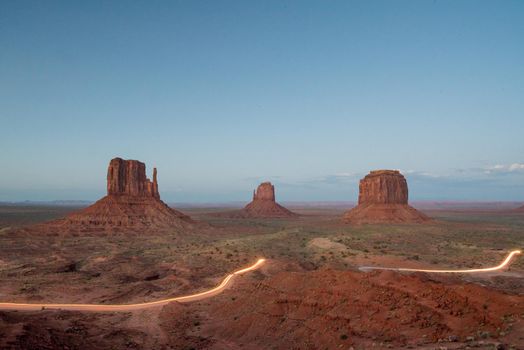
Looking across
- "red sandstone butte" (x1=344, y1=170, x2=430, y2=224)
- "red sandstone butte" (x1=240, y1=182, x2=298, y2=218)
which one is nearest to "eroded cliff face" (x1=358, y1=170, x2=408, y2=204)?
"red sandstone butte" (x1=344, y1=170, x2=430, y2=224)

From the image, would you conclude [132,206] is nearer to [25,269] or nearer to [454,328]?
[25,269]

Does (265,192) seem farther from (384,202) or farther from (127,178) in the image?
(127,178)

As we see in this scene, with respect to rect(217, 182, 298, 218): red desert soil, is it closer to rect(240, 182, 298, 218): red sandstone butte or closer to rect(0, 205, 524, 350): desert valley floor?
rect(240, 182, 298, 218): red sandstone butte

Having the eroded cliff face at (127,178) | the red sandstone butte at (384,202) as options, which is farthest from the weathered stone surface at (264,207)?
the eroded cliff face at (127,178)

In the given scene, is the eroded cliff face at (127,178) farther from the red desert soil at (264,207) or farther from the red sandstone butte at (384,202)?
the red desert soil at (264,207)

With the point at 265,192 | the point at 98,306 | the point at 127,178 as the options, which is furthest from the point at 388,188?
the point at 98,306
